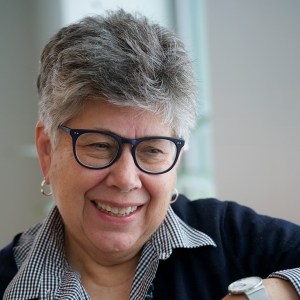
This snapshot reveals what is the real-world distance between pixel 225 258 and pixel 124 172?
439 mm

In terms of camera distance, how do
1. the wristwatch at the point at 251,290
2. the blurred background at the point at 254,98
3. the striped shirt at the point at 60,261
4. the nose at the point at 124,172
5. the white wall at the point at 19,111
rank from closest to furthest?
the wristwatch at the point at 251,290 → the nose at the point at 124,172 → the striped shirt at the point at 60,261 → the blurred background at the point at 254,98 → the white wall at the point at 19,111

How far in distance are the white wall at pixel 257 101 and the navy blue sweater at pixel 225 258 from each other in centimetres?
71

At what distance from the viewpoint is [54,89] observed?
137cm

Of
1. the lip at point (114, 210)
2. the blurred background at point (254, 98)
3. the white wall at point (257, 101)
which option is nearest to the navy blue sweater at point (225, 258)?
the lip at point (114, 210)

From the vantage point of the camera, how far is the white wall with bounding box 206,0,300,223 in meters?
2.19

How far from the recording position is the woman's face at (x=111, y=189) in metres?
1.31

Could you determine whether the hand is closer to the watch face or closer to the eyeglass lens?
the watch face

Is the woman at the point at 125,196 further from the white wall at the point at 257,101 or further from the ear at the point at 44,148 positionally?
the white wall at the point at 257,101

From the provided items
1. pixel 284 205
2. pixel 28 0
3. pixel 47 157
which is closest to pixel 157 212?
pixel 47 157

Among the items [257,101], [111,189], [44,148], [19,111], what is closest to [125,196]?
[111,189]

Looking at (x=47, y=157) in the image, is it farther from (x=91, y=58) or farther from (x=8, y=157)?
(x=8, y=157)

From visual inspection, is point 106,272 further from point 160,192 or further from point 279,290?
point 279,290

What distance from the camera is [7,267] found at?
1563mm

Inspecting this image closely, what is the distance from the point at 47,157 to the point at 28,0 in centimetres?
188
